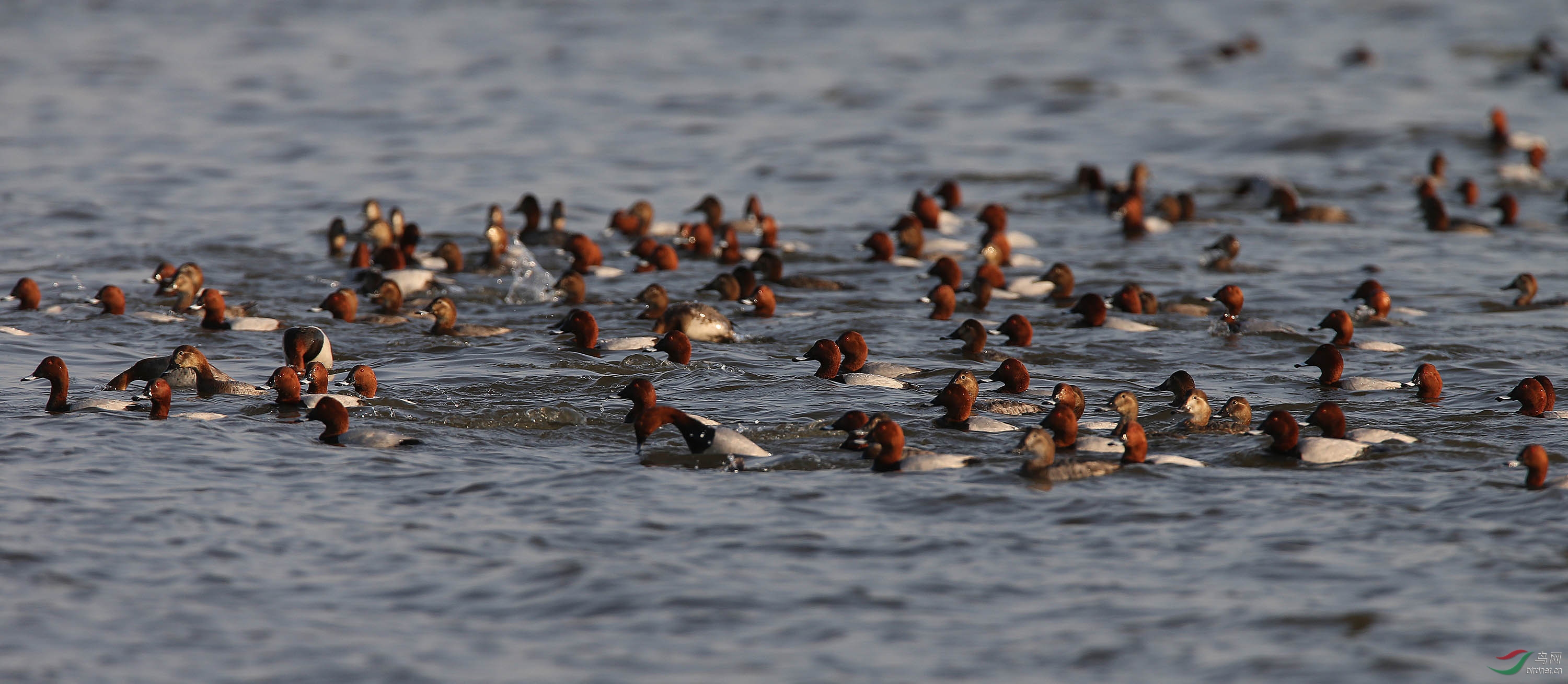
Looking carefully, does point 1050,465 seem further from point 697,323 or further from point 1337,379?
point 697,323

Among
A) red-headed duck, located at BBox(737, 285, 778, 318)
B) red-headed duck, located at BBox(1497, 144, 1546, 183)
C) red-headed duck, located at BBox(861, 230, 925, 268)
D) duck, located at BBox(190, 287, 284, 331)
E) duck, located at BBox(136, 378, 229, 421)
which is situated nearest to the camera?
duck, located at BBox(136, 378, 229, 421)

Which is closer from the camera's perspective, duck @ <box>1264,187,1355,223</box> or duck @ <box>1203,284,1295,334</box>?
duck @ <box>1203,284,1295,334</box>

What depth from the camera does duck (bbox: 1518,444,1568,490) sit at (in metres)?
9.17

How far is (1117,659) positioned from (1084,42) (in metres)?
33.1

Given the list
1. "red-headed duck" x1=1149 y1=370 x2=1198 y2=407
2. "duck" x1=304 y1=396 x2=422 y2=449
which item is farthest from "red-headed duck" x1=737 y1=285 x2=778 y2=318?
"duck" x1=304 y1=396 x2=422 y2=449

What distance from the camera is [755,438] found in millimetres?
10508

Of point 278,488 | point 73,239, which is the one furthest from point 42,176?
point 278,488

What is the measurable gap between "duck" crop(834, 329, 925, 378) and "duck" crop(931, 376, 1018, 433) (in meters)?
1.55

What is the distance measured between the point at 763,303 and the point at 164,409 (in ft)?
19.4

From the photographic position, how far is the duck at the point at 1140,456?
9766mm

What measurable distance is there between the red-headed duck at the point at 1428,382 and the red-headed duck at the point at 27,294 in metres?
11.9

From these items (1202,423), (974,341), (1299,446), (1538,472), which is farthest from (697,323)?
(1538,472)

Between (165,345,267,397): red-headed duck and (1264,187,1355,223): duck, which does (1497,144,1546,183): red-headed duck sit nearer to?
(1264,187,1355,223): duck

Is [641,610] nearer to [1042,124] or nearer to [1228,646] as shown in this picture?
[1228,646]
